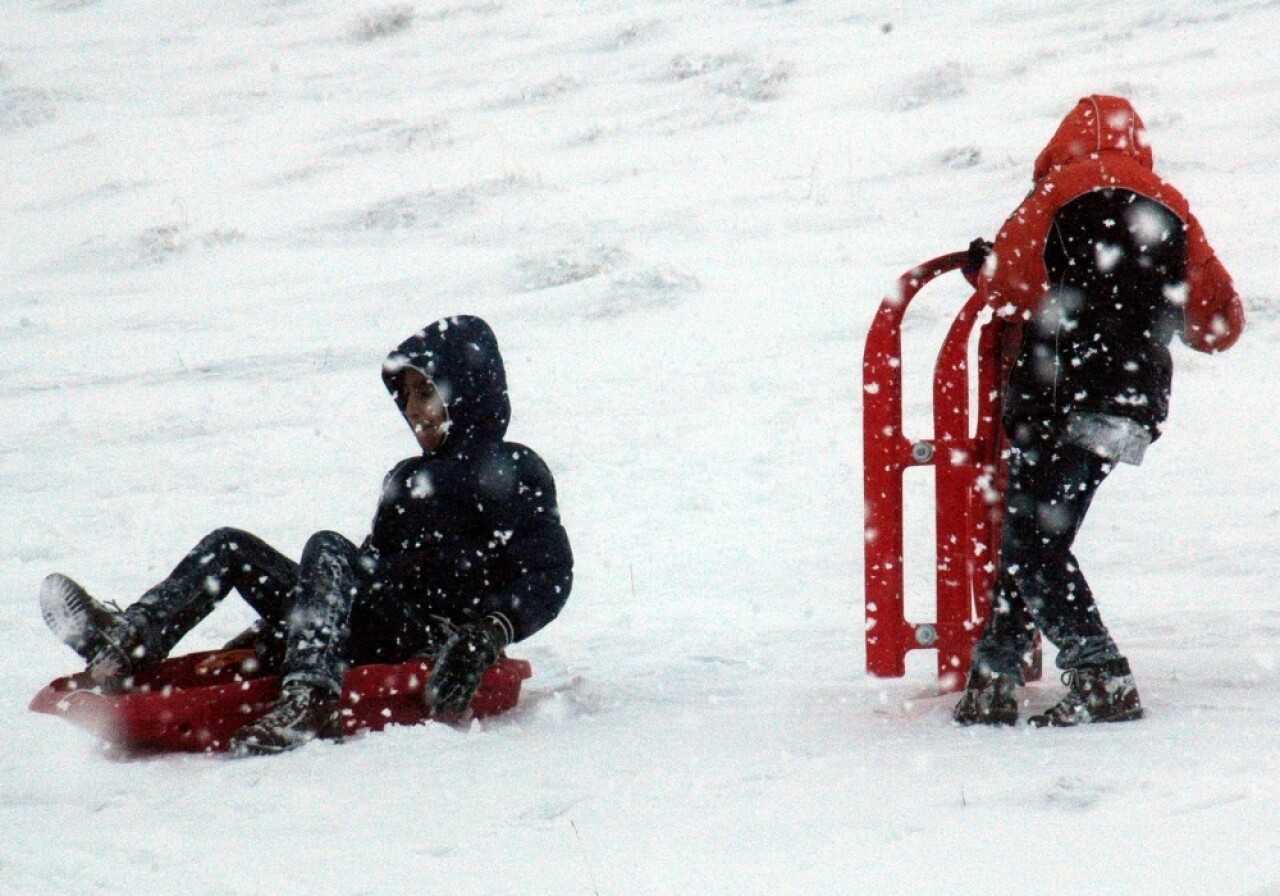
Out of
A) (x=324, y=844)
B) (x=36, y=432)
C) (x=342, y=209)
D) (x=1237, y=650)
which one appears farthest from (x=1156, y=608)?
(x=342, y=209)

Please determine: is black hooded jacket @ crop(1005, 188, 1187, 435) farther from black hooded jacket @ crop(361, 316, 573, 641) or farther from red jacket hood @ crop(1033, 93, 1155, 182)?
black hooded jacket @ crop(361, 316, 573, 641)

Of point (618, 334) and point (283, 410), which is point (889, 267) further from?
point (283, 410)

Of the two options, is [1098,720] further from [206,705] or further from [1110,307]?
[206,705]

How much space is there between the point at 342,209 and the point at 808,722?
1112 cm

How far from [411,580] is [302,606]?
19.3 inches

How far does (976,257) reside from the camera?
13.0 feet

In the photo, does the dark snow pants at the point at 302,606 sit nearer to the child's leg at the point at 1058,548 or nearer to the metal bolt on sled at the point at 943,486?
the metal bolt on sled at the point at 943,486

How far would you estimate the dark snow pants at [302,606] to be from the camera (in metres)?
3.82

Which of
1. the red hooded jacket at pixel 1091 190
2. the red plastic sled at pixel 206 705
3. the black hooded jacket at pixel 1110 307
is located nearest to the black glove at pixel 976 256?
the red hooded jacket at pixel 1091 190

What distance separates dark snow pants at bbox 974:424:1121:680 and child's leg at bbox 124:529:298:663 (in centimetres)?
218

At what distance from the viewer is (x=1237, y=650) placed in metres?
4.48

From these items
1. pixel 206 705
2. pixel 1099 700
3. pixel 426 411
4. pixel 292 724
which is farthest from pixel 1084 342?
pixel 206 705

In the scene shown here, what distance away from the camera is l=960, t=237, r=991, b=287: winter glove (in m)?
3.91

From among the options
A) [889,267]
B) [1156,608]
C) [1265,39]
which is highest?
[1265,39]
